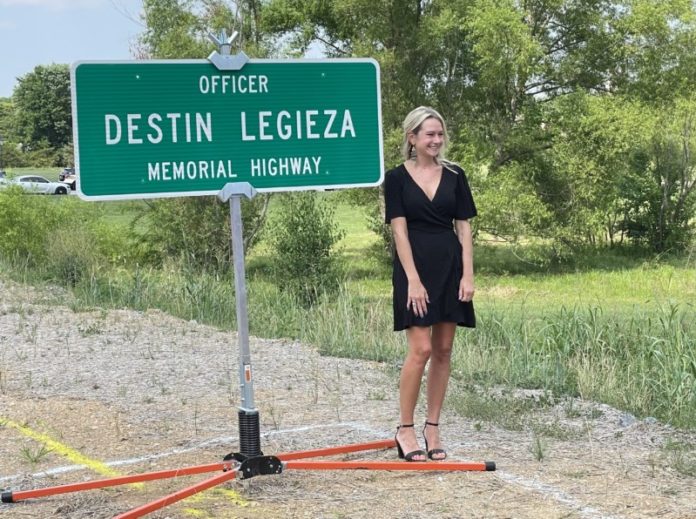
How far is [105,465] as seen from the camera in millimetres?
5262

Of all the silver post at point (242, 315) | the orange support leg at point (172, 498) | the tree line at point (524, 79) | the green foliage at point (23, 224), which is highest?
the tree line at point (524, 79)

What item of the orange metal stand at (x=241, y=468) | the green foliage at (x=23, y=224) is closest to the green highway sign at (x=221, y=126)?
the orange metal stand at (x=241, y=468)

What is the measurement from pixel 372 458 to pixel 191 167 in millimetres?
1886

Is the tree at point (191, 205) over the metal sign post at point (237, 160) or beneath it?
over

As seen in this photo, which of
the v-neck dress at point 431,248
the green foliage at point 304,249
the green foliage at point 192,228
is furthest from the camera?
the green foliage at point 192,228

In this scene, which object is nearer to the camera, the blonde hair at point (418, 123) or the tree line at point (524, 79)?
the blonde hair at point (418, 123)

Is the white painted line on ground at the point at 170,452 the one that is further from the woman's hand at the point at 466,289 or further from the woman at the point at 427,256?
the woman's hand at the point at 466,289

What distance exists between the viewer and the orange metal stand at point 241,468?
4383mm

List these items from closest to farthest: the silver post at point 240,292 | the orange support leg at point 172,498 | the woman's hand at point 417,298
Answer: the orange support leg at point 172,498
the silver post at point 240,292
the woman's hand at point 417,298

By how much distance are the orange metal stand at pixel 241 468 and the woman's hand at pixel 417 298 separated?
2.53 feet

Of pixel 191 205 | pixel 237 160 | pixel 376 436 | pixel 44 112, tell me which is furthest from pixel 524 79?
pixel 44 112

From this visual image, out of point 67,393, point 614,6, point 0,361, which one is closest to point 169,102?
point 67,393

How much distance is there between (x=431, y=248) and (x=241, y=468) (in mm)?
1489

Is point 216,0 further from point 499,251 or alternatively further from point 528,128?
point 499,251
